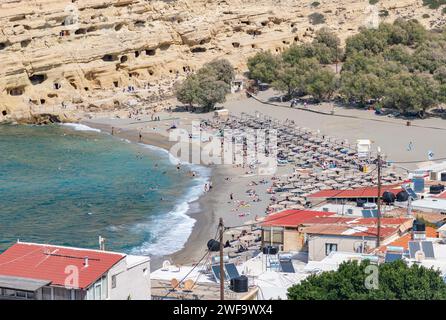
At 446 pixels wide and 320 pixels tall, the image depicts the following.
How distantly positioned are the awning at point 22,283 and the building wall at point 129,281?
145 cm

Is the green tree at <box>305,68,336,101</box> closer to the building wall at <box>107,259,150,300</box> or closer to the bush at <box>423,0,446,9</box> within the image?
the bush at <box>423,0,446,9</box>

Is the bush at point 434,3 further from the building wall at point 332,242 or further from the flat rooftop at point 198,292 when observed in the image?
the flat rooftop at point 198,292

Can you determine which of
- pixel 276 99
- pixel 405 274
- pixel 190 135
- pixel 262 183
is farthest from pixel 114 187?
pixel 405 274

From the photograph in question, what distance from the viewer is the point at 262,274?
21859 millimetres

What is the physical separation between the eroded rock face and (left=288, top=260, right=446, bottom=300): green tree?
163ft

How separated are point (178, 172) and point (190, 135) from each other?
9028 mm

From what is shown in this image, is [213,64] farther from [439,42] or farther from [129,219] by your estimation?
[129,219]

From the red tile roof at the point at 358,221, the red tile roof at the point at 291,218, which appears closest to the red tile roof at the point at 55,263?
the red tile roof at the point at 291,218

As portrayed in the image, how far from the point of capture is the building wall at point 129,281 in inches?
714

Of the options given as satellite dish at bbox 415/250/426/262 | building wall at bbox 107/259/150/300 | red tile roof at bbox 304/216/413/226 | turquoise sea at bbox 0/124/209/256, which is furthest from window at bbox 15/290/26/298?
turquoise sea at bbox 0/124/209/256

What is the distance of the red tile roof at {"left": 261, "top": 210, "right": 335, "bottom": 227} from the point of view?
86.5ft

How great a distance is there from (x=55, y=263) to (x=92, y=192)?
25111 millimetres

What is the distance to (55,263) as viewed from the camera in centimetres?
1809
